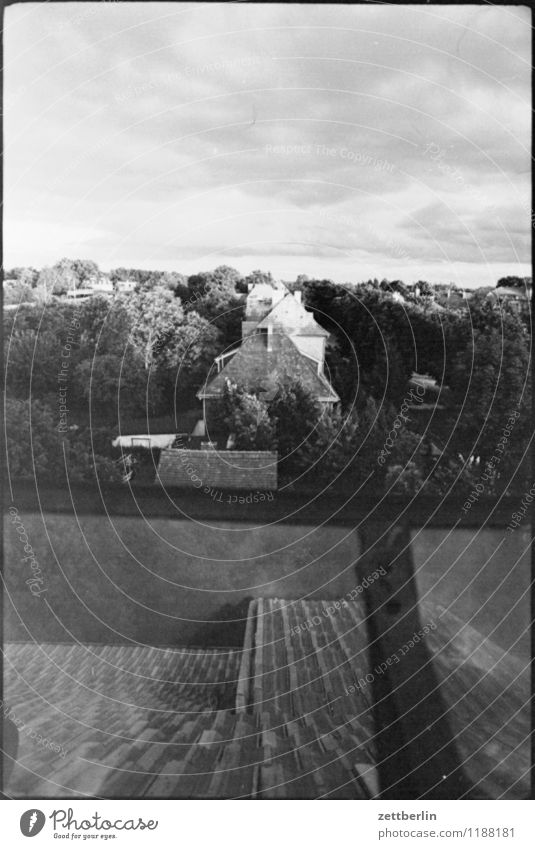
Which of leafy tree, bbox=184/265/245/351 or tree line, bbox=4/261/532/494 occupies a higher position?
leafy tree, bbox=184/265/245/351

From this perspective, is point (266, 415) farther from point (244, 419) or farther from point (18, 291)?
point (18, 291)

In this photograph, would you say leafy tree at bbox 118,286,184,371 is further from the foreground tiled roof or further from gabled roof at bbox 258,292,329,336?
the foreground tiled roof

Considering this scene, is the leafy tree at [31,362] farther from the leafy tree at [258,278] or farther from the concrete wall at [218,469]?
the leafy tree at [258,278]

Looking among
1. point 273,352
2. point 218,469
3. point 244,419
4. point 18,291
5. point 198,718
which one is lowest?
point 198,718

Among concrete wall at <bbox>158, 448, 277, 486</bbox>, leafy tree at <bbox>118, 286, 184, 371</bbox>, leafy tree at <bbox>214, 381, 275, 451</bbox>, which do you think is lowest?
concrete wall at <bbox>158, 448, 277, 486</bbox>

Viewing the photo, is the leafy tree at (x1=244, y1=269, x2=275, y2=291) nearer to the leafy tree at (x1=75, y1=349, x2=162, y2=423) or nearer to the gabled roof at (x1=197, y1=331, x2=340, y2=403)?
the gabled roof at (x1=197, y1=331, x2=340, y2=403)

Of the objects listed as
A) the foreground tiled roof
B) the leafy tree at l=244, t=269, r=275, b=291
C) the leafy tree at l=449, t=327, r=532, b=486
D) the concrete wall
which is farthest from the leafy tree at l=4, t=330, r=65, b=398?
the leafy tree at l=449, t=327, r=532, b=486

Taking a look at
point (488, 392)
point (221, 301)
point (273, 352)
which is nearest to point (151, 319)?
point (221, 301)

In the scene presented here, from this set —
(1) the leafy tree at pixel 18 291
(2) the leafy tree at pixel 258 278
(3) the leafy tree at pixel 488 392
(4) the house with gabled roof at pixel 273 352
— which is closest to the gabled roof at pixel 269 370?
(4) the house with gabled roof at pixel 273 352
